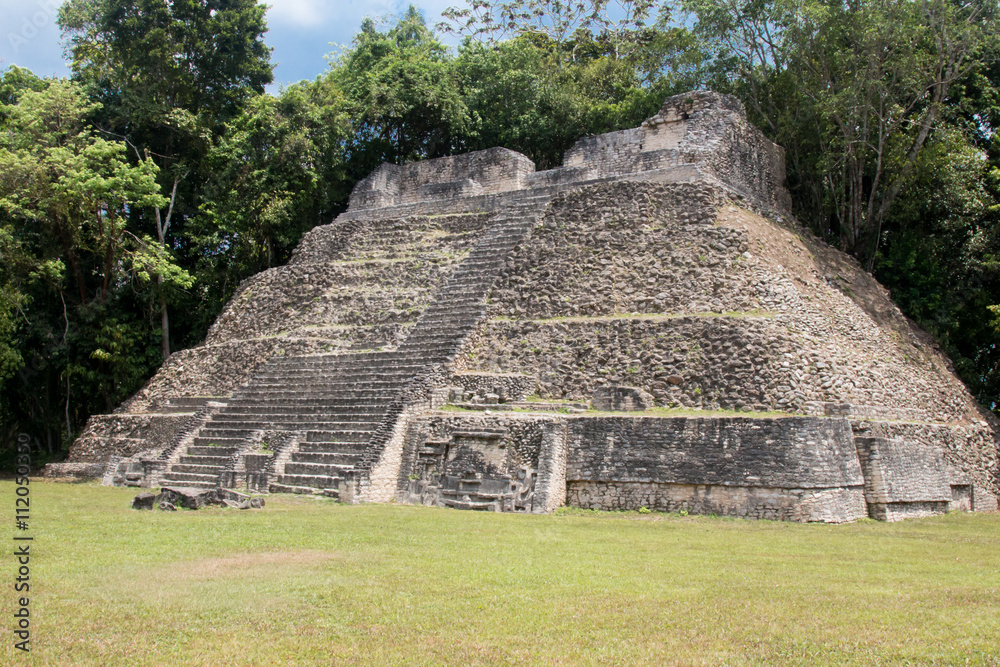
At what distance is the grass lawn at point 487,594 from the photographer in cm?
533

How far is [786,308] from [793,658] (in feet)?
37.0

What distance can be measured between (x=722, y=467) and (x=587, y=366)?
147 inches

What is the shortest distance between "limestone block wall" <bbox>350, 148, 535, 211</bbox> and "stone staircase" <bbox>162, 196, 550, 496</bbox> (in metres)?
3.93

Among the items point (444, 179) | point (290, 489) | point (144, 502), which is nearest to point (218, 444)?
point (290, 489)

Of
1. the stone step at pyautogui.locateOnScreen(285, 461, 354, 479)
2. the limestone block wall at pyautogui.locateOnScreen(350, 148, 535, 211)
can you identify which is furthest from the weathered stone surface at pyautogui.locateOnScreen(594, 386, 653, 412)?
the limestone block wall at pyautogui.locateOnScreen(350, 148, 535, 211)

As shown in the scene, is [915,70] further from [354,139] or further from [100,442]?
[100,442]

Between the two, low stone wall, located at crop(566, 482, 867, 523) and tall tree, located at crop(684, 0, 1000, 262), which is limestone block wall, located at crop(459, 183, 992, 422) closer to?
low stone wall, located at crop(566, 482, 867, 523)

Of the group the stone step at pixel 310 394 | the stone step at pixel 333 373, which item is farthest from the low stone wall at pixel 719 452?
the stone step at pixel 333 373

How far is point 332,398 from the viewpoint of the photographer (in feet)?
52.3

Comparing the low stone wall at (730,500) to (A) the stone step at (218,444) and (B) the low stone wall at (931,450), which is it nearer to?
(B) the low stone wall at (931,450)

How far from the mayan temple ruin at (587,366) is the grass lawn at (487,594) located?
2.24 meters

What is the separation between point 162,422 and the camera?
17.8 meters

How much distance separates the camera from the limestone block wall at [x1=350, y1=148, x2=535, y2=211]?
2273 cm

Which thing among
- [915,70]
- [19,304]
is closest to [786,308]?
[915,70]
